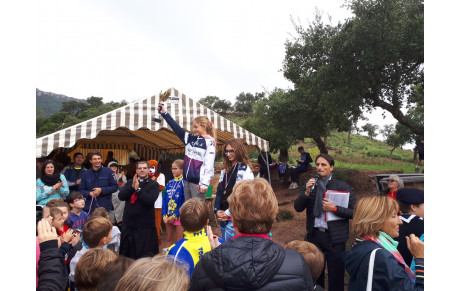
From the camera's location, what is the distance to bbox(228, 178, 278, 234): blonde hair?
1631mm

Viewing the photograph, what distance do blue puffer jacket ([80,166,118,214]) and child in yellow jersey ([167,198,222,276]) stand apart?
282cm

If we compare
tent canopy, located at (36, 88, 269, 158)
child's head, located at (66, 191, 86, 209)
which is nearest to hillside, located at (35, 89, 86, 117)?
tent canopy, located at (36, 88, 269, 158)

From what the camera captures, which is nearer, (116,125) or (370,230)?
(370,230)

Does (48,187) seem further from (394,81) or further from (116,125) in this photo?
(394,81)

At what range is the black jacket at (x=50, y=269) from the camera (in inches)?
65.8

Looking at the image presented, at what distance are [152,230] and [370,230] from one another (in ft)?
9.57

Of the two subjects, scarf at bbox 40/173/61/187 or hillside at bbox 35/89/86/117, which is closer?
scarf at bbox 40/173/61/187

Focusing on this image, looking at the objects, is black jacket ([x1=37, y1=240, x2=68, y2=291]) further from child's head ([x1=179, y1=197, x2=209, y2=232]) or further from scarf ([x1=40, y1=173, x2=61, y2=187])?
scarf ([x1=40, y1=173, x2=61, y2=187])

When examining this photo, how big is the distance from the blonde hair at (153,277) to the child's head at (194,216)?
38.9 inches

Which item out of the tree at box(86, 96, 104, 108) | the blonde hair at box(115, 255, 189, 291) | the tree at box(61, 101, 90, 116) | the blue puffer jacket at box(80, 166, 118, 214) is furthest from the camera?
the tree at box(86, 96, 104, 108)

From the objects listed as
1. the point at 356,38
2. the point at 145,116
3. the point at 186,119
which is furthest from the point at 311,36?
the point at 145,116

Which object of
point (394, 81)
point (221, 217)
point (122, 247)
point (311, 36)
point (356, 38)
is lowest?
point (122, 247)

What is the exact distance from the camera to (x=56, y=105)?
5487 inches

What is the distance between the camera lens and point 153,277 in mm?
1306
